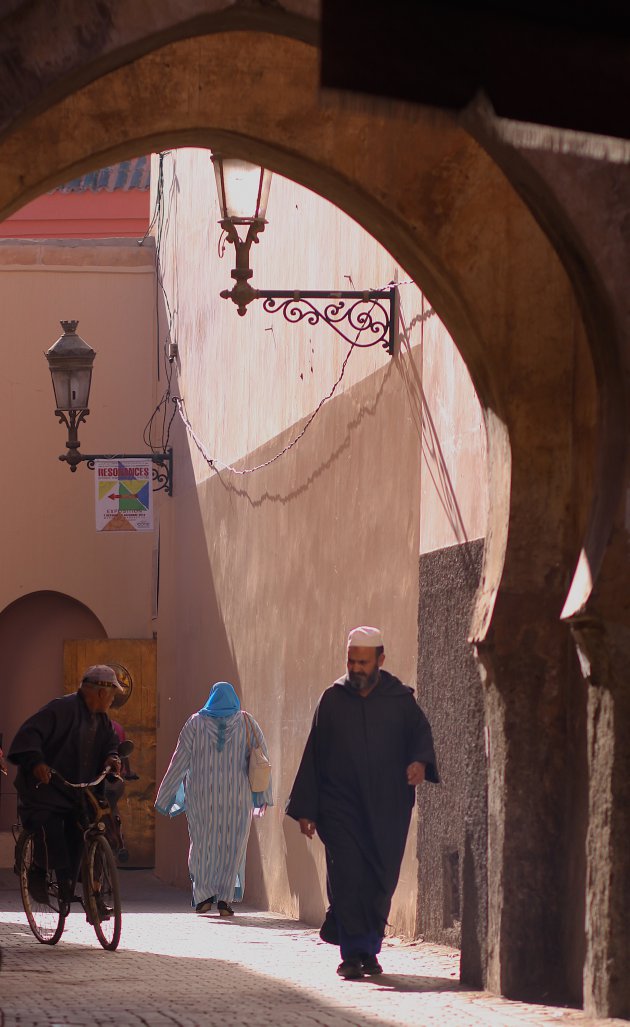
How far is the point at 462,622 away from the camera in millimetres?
9156

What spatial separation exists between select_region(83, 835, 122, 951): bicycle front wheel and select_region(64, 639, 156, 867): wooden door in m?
10.4

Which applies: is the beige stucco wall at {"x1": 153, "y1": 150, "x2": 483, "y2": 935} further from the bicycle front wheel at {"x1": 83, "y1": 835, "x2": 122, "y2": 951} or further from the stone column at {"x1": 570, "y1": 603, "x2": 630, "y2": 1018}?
the stone column at {"x1": 570, "y1": 603, "x2": 630, "y2": 1018}

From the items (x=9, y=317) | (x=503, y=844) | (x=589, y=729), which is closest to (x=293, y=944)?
(x=503, y=844)

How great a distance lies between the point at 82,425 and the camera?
71.4ft

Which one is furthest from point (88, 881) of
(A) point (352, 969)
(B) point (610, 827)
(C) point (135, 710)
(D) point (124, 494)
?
(C) point (135, 710)

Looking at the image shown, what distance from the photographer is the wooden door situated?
803 inches

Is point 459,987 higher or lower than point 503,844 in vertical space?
lower

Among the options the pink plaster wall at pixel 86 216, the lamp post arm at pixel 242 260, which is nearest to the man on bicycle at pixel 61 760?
the lamp post arm at pixel 242 260

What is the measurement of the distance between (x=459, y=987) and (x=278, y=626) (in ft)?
21.9

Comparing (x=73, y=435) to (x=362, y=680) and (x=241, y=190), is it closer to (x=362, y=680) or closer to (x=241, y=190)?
(x=241, y=190)

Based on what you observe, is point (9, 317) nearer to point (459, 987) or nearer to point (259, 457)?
point (259, 457)

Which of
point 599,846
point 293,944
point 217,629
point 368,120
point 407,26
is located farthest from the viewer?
point 217,629

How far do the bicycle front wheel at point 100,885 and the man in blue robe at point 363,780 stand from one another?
1435 mm

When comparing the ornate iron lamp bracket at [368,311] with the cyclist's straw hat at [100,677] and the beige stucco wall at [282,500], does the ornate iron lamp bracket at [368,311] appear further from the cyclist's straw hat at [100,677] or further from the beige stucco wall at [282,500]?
the cyclist's straw hat at [100,677]
